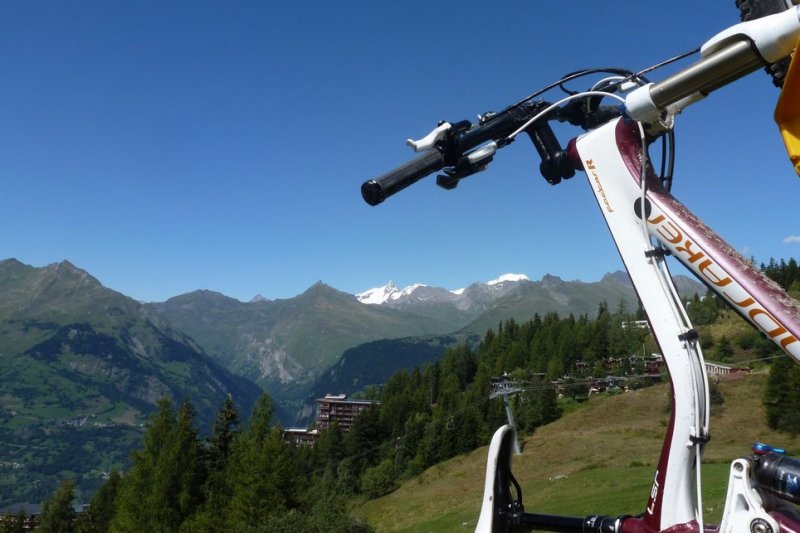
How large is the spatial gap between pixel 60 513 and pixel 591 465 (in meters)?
51.9

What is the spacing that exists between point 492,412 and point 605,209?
82078 millimetres

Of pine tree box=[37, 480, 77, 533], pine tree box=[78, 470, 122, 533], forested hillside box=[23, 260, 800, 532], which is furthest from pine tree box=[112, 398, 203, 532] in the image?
pine tree box=[37, 480, 77, 533]

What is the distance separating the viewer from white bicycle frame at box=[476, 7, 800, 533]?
287 centimetres

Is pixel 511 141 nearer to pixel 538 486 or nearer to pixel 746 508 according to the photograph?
pixel 746 508

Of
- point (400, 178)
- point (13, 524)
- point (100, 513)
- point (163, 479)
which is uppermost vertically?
point (400, 178)

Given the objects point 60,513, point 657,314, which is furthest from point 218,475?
point 657,314

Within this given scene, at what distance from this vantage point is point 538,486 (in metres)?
38.4

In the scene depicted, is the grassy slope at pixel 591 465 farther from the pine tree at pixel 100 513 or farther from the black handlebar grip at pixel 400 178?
the pine tree at pixel 100 513

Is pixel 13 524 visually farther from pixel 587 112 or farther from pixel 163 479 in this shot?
pixel 587 112

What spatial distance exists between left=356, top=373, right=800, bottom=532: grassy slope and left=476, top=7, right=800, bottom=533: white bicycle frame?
12147 mm

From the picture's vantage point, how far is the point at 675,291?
3268 mm

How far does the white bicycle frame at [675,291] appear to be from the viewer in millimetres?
2871

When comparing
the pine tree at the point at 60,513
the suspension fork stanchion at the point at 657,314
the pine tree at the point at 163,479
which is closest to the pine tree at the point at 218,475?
the pine tree at the point at 163,479

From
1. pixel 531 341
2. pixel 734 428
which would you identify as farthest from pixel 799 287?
pixel 734 428
